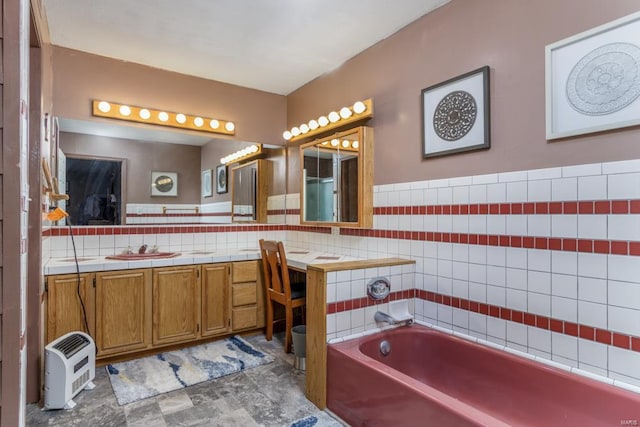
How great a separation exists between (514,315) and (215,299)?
7.23ft

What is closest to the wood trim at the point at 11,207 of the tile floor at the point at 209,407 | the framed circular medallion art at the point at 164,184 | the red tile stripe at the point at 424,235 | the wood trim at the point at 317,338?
the tile floor at the point at 209,407

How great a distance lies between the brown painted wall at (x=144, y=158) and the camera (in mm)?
2863

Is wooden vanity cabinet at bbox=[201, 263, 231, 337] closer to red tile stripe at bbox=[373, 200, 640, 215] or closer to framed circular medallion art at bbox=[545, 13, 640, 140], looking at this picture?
red tile stripe at bbox=[373, 200, 640, 215]

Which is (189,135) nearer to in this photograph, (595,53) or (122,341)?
(122,341)

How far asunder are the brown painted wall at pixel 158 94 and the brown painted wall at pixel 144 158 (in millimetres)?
208

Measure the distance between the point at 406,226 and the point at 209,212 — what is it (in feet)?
6.40

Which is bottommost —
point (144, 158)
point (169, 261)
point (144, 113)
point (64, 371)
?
point (64, 371)

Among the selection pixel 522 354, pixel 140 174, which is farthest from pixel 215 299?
pixel 522 354

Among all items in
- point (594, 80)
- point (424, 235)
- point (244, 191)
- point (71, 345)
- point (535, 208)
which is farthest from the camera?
point (244, 191)

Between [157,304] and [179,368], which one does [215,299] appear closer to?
[157,304]

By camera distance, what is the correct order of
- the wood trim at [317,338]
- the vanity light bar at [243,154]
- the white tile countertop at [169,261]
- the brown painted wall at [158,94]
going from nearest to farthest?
the wood trim at [317,338]
the white tile countertop at [169,261]
the brown painted wall at [158,94]
the vanity light bar at [243,154]

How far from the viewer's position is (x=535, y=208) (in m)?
1.75

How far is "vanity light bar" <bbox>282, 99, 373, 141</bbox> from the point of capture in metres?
2.68

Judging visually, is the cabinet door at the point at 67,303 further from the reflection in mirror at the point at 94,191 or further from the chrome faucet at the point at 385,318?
the chrome faucet at the point at 385,318
